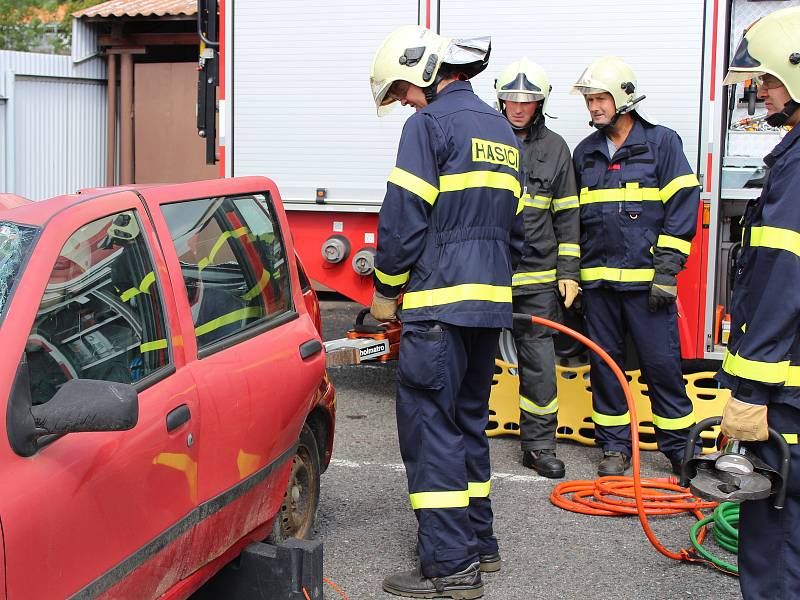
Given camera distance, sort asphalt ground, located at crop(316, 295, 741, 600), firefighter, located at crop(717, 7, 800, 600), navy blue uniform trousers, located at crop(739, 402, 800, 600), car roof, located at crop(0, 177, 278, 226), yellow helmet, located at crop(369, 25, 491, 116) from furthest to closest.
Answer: asphalt ground, located at crop(316, 295, 741, 600) → yellow helmet, located at crop(369, 25, 491, 116) → navy blue uniform trousers, located at crop(739, 402, 800, 600) → firefighter, located at crop(717, 7, 800, 600) → car roof, located at crop(0, 177, 278, 226)

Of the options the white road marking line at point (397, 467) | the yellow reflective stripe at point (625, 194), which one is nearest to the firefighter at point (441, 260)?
the white road marking line at point (397, 467)

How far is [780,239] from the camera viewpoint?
3.07 metres

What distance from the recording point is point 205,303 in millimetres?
3365

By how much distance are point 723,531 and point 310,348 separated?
2.09 metres

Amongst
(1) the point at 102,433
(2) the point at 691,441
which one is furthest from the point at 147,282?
(2) the point at 691,441

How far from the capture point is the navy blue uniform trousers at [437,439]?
3936 millimetres

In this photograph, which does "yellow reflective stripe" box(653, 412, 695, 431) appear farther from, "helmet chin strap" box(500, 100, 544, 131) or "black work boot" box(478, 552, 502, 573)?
"helmet chin strap" box(500, 100, 544, 131)

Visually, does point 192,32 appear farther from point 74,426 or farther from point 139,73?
point 74,426

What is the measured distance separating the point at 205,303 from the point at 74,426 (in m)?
1.04

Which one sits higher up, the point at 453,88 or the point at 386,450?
the point at 453,88

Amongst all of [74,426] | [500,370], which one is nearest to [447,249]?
[74,426]

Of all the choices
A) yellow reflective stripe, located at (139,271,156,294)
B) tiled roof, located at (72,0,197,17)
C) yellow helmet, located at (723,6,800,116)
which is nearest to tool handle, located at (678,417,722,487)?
yellow helmet, located at (723,6,800,116)

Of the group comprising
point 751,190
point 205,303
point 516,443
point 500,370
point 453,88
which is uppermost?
point 453,88

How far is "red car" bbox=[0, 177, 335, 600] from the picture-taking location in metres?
2.40
